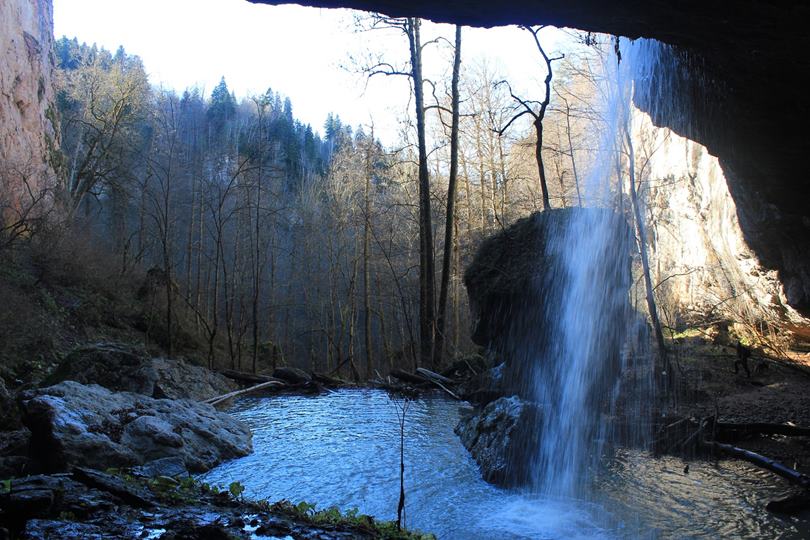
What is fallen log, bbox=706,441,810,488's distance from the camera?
4992 millimetres

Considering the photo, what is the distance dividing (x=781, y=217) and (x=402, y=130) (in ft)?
42.4

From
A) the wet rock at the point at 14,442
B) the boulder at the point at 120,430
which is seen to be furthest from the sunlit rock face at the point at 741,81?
the wet rock at the point at 14,442

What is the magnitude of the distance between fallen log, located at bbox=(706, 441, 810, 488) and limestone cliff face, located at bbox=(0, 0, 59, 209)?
1775 cm

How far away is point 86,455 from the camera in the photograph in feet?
17.7

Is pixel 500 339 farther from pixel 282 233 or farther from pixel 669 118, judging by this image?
pixel 282 233

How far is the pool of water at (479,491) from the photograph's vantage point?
4449mm

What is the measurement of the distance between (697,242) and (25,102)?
26.0m

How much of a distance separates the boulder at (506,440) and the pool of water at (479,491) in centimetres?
18

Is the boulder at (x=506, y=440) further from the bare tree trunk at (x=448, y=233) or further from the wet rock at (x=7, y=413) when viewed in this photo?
the bare tree trunk at (x=448, y=233)

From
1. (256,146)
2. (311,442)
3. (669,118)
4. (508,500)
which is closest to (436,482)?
(508,500)

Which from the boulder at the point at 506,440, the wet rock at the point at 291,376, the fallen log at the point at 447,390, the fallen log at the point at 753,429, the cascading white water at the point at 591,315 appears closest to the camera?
the boulder at the point at 506,440

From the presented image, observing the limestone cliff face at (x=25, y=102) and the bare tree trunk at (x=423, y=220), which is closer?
the bare tree trunk at (x=423, y=220)

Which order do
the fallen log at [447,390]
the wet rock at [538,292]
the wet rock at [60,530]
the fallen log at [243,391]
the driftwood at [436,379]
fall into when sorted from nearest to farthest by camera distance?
the wet rock at [60,530]
the wet rock at [538,292]
the fallen log at [243,391]
the fallen log at [447,390]
the driftwood at [436,379]

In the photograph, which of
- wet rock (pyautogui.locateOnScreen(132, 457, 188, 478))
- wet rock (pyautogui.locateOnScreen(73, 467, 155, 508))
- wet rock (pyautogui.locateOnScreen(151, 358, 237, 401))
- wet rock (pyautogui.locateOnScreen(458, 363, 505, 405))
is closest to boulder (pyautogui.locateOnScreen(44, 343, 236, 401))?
wet rock (pyautogui.locateOnScreen(151, 358, 237, 401))
